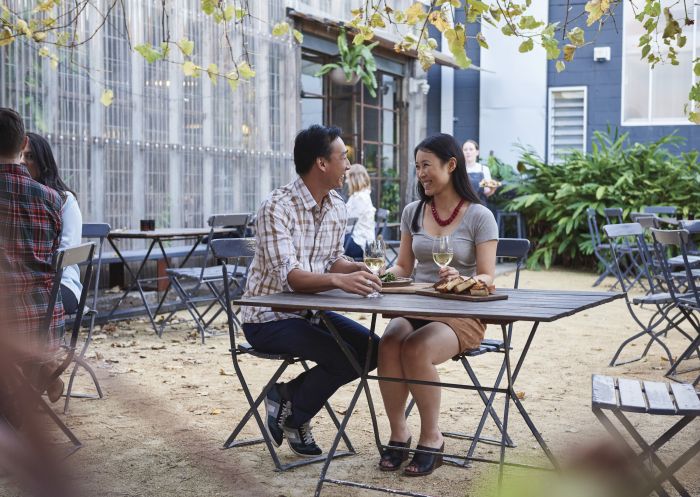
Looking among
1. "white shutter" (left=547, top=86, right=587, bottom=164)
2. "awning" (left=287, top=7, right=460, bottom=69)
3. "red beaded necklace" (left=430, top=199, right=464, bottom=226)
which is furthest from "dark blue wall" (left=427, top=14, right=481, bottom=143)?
"red beaded necklace" (left=430, top=199, right=464, bottom=226)

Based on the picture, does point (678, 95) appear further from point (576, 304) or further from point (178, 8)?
point (576, 304)

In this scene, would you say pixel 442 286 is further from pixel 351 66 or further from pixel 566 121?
pixel 566 121

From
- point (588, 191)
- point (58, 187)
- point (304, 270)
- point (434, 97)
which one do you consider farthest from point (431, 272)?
point (434, 97)

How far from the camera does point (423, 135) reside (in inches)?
556

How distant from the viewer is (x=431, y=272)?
149 inches

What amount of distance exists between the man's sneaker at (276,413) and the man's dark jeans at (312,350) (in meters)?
0.03

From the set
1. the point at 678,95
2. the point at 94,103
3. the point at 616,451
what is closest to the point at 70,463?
the point at 616,451

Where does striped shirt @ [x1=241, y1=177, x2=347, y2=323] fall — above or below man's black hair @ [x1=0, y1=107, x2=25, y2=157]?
below

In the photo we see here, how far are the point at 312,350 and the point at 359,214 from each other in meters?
4.92

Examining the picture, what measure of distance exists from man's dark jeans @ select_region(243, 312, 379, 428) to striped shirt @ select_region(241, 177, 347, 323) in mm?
64

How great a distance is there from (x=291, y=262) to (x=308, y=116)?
8344 millimetres

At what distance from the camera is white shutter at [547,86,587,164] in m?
14.8

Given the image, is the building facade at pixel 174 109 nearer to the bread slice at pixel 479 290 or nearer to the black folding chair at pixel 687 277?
the black folding chair at pixel 687 277

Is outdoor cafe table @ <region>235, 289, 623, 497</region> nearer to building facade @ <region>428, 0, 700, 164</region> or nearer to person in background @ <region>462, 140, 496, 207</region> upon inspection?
person in background @ <region>462, 140, 496, 207</region>
